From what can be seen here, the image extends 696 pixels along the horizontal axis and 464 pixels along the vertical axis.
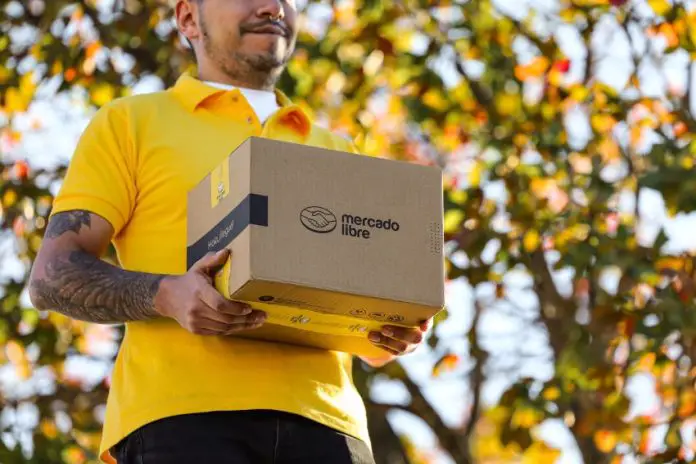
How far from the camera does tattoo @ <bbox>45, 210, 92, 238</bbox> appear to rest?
3.09 meters

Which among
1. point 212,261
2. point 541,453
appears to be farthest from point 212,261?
point 541,453

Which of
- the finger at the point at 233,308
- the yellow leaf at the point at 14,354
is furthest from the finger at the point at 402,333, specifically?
the yellow leaf at the point at 14,354

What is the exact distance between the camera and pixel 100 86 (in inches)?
268

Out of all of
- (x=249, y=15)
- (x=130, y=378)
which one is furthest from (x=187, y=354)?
(x=249, y=15)

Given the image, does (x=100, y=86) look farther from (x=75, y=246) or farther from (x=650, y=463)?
(x=75, y=246)

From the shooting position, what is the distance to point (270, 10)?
3.48m

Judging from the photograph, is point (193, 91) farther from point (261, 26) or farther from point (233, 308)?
point (233, 308)

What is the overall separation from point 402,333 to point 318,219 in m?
0.34

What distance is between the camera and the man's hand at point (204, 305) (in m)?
2.75

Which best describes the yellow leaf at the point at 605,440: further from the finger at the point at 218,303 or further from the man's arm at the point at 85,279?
the finger at the point at 218,303

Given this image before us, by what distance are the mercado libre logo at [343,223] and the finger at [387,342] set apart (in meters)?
0.25

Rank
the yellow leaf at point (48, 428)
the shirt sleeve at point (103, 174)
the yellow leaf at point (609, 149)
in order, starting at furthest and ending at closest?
the yellow leaf at point (609, 149), the yellow leaf at point (48, 428), the shirt sleeve at point (103, 174)

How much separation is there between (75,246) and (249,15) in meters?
0.80

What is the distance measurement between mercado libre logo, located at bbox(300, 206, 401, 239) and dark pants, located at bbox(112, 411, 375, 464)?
437 millimetres
